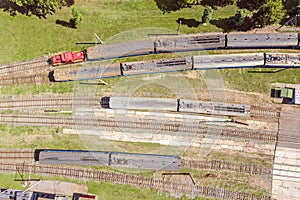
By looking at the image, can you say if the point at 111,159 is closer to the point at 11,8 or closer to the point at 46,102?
the point at 46,102

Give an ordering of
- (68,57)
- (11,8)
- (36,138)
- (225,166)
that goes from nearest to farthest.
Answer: (225,166) < (68,57) < (36,138) < (11,8)

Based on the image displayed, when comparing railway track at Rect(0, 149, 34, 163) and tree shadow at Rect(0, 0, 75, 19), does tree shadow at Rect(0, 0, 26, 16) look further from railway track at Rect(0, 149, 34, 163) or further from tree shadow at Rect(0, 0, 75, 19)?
railway track at Rect(0, 149, 34, 163)

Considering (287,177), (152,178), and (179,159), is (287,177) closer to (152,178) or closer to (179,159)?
(179,159)

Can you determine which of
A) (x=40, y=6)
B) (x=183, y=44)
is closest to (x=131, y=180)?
(x=183, y=44)

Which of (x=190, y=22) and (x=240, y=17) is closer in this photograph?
(x=240, y=17)

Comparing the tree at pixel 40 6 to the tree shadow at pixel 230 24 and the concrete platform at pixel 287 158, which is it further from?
the concrete platform at pixel 287 158

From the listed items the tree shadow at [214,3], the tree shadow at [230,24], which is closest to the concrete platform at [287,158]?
the tree shadow at [230,24]
